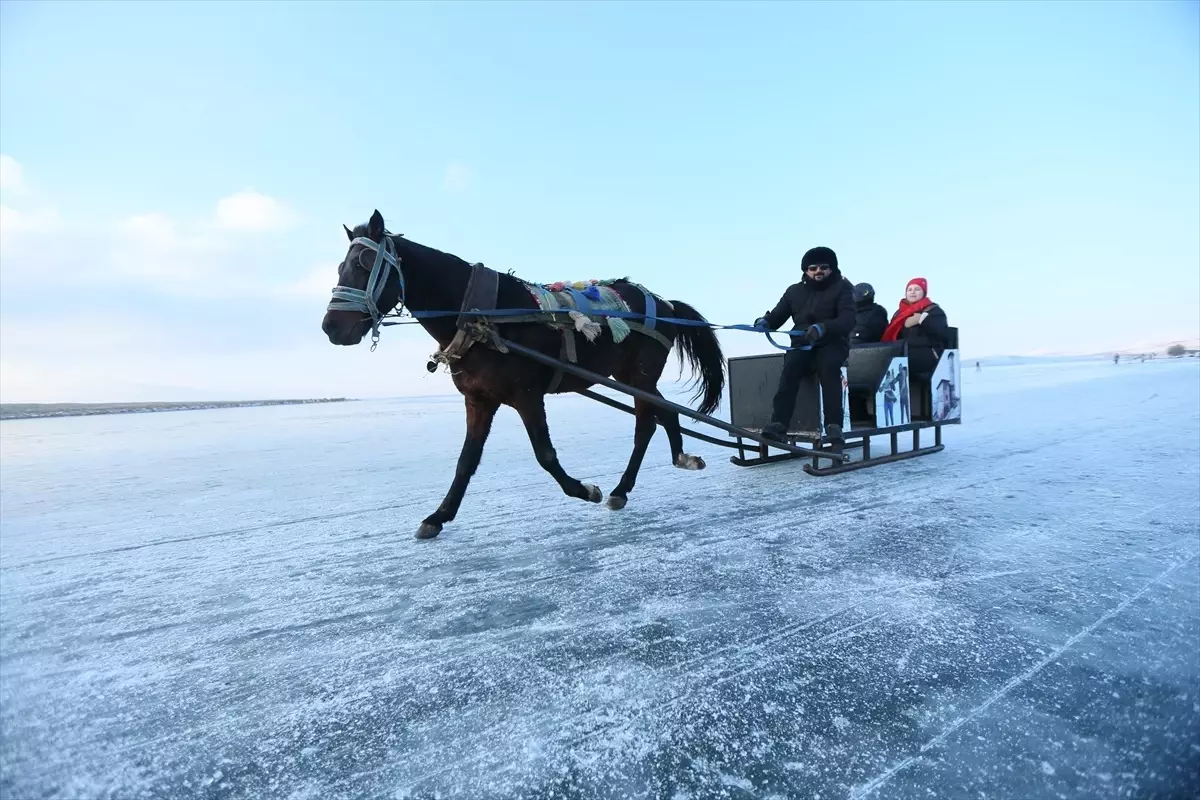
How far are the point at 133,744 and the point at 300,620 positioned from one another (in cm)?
72

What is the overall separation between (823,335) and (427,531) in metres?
3.09

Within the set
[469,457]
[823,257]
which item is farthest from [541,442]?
[823,257]

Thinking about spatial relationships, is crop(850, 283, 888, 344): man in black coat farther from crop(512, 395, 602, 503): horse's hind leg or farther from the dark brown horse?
crop(512, 395, 602, 503): horse's hind leg

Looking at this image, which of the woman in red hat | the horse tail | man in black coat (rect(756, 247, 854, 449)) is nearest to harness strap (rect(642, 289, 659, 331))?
the horse tail

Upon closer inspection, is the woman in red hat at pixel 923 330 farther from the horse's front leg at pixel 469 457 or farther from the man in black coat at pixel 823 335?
the horse's front leg at pixel 469 457

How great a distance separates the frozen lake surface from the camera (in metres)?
1.33

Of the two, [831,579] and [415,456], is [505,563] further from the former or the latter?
[415,456]

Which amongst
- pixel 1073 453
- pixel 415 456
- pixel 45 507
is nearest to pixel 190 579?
pixel 45 507

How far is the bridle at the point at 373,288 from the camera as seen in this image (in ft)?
8.98

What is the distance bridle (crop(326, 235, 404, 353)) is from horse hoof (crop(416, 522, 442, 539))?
1019 millimetres

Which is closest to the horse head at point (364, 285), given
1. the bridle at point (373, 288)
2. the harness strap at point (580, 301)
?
the bridle at point (373, 288)

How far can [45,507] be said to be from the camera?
4.71m

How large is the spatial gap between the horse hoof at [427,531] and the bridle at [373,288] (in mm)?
1019

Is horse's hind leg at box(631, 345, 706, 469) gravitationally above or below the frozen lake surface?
above
